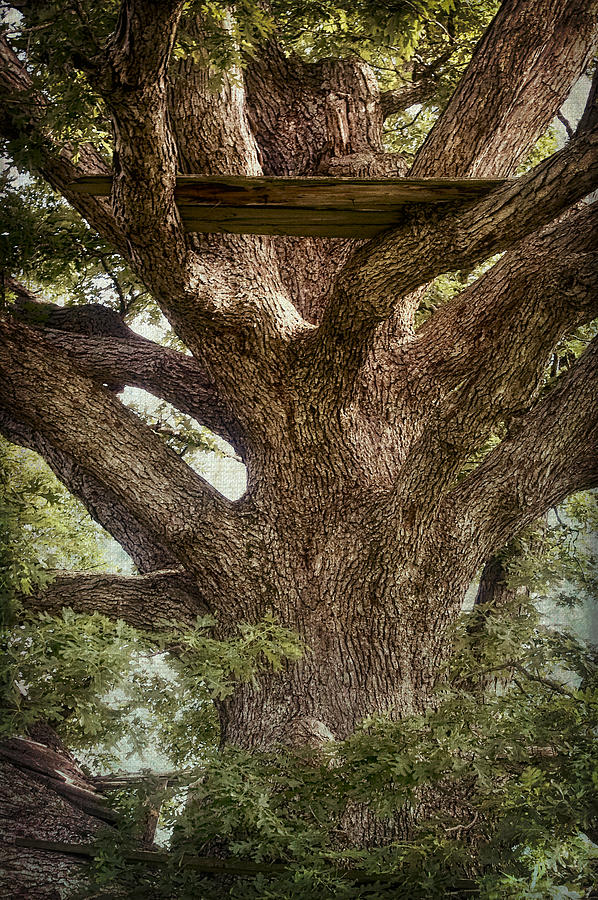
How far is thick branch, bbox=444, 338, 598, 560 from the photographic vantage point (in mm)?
2295

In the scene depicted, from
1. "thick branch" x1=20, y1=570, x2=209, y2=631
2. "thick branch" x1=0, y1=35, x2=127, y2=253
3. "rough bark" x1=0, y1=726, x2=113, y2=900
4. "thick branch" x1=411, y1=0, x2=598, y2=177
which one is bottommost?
"rough bark" x1=0, y1=726, x2=113, y2=900

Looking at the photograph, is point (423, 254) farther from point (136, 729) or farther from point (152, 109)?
point (136, 729)

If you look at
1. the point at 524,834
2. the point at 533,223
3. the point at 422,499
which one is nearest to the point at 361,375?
the point at 422,499

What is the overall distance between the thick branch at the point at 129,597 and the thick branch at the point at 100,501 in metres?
0.08

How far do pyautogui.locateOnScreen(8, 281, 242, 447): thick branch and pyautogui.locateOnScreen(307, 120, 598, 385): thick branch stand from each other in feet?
1.65

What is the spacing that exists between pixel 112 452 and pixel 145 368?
376 millimetres

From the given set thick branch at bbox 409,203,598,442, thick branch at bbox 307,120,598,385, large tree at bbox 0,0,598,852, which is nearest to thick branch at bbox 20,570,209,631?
large tree at bbox 0,0,598,852

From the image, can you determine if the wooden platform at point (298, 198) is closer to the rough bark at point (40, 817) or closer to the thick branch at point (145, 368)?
the thick branch at point (145, 368)

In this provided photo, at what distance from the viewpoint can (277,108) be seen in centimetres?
284

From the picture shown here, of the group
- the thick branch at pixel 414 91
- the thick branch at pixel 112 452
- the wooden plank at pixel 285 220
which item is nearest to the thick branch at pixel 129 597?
the thick branch at pixel 112 452

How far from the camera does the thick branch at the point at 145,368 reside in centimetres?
263

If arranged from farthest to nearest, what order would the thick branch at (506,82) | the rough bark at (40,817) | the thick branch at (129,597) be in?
the thick branch at (506,82), the thick branch at (129,597), the rough bark at (40,817)

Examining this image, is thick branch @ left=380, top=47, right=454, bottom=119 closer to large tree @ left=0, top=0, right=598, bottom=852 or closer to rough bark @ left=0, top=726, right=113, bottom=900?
large tree @ left=0, top=0, right=598, bottom=852

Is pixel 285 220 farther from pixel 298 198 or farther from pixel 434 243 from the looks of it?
pixel 434 243
